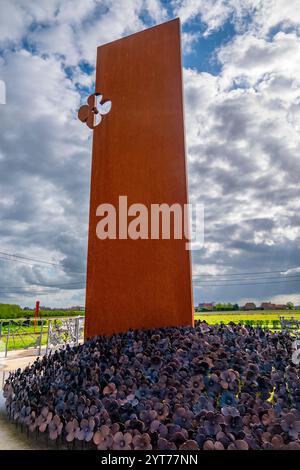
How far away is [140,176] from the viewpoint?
428 centimetres

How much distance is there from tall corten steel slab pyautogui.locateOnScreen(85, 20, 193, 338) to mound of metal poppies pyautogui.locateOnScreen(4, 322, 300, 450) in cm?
57

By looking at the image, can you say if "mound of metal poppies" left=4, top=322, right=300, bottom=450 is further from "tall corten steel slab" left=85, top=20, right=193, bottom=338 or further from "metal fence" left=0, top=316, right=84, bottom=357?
"metal fence" left=0, top=316, right=84, bottom=357

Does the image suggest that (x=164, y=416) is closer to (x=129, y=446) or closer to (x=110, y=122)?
(x=129, y=446)

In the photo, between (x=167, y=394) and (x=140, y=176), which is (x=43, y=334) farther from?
(x=167, y=394)

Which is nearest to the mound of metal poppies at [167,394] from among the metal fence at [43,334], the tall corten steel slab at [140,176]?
the tall corten steel slab at [140,176]

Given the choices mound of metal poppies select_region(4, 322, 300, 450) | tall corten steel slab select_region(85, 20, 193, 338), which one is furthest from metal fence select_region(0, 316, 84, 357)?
mound of metal poppies select_region(4, 322, 300, 450)

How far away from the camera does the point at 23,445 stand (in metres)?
2.34

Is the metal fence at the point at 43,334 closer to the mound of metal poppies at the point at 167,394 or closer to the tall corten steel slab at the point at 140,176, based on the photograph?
the tall corten steel slab at the point at 140,176

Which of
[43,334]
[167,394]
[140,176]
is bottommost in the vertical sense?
[43,334]

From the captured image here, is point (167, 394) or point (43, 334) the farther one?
point (43, 334)

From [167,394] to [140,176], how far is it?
2652 millimetres

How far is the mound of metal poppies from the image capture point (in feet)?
6.15

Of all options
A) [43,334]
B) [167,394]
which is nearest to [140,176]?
[167,394]

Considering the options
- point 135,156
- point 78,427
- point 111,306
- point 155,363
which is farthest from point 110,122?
point 78,427
